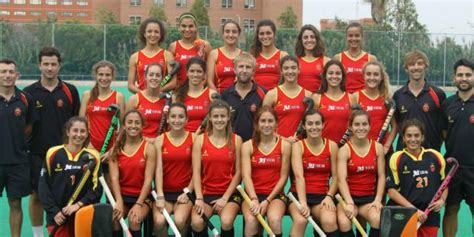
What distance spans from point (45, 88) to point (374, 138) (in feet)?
9.11

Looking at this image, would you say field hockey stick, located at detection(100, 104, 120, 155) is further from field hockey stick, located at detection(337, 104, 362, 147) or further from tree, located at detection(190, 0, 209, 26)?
tree, located at detection(190, 0, 209, 26)

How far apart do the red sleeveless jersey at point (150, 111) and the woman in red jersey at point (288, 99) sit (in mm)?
885

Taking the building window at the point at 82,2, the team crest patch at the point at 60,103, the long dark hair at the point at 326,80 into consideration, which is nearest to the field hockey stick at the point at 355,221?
the long dark hair at the point at 326,80

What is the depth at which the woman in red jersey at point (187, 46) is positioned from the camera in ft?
21.6

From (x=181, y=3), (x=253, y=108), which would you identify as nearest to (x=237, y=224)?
(x=253, y=108)

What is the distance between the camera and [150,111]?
5.73 metres

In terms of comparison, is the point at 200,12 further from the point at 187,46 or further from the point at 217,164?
the point at 217,164

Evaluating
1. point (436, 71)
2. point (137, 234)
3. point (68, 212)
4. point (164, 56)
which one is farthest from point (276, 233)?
point (436, 71)

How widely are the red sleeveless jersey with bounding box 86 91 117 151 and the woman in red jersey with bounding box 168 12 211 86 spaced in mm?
994

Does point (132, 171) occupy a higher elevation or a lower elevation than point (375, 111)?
lower

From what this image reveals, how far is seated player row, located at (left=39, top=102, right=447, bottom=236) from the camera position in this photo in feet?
16.8

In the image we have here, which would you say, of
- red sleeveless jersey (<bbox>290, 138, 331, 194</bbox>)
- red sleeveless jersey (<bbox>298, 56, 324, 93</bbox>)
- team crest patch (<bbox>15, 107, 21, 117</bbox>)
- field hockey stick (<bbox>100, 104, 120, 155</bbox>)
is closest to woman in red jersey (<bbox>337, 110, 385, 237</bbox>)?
red sleeveless jersey (<bbox>290, 138, 331, 194</bbox>)

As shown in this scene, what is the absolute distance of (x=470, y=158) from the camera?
5.43m

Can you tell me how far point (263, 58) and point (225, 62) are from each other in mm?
355
